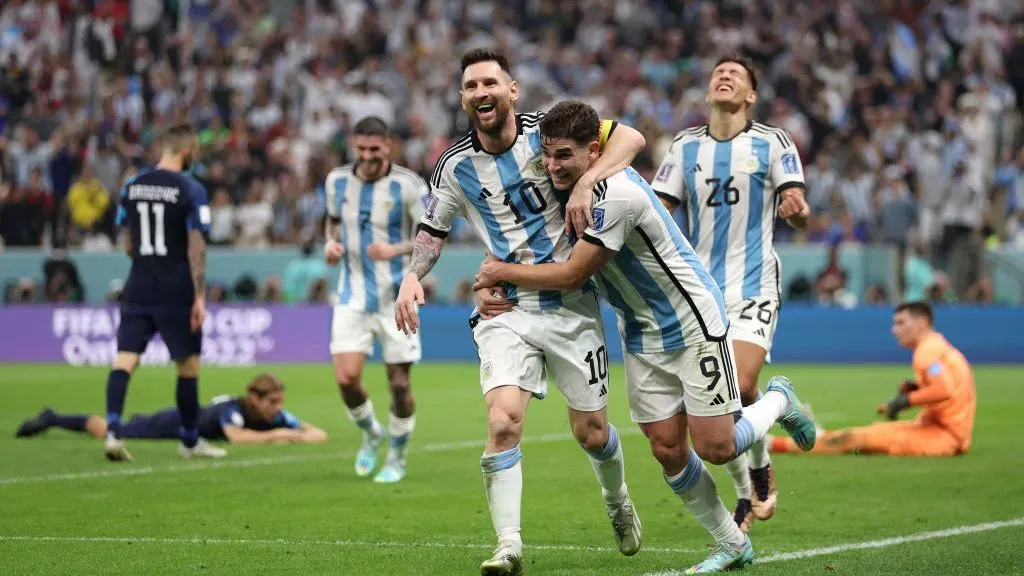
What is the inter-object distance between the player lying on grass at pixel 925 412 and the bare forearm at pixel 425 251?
17.5 feet

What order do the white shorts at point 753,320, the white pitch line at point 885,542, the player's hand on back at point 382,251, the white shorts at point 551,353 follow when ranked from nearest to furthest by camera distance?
the white shorts at point 551,353 < the white pitch line at point 885,542 < the white shorts at point 753,320 < the player's hand on back at point 382,251

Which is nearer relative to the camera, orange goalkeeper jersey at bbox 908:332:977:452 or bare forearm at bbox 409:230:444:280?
bare forearm at bbox 409:230:444:280

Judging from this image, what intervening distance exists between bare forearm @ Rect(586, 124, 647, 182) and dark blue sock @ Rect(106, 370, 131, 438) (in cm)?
587

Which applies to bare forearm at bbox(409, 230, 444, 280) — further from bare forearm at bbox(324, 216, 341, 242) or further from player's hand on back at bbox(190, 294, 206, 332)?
player's hand on back at bbox(190, 294, 206, 332)

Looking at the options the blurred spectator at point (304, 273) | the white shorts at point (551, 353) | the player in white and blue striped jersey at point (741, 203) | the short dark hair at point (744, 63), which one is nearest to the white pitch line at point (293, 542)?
the white shorts at point (551, 353)

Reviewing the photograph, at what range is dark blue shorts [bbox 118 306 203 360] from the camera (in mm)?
11617

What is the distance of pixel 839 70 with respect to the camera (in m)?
26.5

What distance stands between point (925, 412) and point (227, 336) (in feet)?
42.0

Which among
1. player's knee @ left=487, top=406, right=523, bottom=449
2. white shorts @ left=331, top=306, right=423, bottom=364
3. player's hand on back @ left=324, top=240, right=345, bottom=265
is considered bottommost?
white shorts @ left=331, top=306, right=423, bottom=364

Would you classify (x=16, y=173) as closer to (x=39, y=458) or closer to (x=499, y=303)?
(x=39, y=458)

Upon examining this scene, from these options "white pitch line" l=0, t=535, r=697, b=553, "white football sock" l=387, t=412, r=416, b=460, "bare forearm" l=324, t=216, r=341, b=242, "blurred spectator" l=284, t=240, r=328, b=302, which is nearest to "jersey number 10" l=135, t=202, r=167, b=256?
"bare forearm" l=324, t=216, r=341, b=242

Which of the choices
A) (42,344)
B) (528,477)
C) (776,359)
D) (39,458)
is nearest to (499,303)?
(528,477)

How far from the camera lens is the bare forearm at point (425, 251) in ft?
23.6

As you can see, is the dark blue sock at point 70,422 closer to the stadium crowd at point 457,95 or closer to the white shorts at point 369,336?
the white shorts at point 369,336
